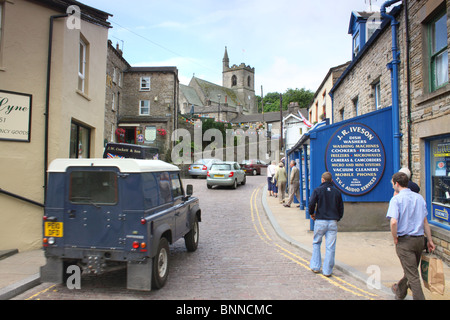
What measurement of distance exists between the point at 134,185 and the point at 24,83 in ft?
15.3

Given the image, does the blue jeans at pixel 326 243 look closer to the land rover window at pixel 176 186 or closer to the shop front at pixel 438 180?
the shop front at pixel 438 180

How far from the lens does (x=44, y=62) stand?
25.2 feet

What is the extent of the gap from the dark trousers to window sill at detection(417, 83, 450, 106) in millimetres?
3341

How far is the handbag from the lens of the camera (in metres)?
4.09

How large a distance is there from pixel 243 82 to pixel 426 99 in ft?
315

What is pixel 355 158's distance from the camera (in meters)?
9.12

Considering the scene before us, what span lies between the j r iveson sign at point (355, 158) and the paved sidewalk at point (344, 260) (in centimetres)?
134

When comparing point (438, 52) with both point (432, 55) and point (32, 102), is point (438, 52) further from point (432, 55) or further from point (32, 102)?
point (32, 102)

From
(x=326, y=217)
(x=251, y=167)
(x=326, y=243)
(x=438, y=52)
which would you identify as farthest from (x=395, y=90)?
(x=251, y=167)

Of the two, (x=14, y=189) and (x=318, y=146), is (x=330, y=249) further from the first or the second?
(x=14, y=189)

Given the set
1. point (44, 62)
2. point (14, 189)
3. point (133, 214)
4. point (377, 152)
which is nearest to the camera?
point (133, 214)

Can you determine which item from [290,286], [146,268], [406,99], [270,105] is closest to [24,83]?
[146,268]

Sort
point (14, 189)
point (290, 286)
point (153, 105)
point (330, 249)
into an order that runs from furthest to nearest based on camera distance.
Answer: point (153, 105), point (14, 189), point (330, 249), point (290, 286)

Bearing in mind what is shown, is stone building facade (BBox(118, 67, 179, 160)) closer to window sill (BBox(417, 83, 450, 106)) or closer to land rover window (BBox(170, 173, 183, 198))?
land rover window (BBox(170, 173, 183, 198))
